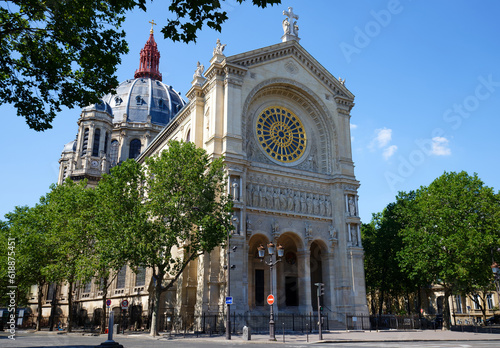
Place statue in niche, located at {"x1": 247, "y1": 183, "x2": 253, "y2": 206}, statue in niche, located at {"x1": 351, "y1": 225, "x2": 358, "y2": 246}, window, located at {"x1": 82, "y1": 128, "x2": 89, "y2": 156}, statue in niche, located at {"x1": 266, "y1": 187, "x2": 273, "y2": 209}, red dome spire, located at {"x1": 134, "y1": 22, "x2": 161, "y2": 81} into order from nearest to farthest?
statue in niche, located at {"x1": 247, "y1": 183, "x2": 253, "y2": 206}
statue in niche, located at {"x1": 266, "y1": 187, "x2": 273, "y2": 209}
statue in niche, located at {"x1": 351, "y1": 225, "x2": 358, "y2": 246}
window, located at {"x1": 82, "y1": 128, "x2": 89, "y2": 156}
red dome spire, located at {"x1": 134, "y1": 22, "x2": 161, "y2": 81}

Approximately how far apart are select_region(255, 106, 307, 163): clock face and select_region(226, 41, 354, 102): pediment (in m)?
5.01

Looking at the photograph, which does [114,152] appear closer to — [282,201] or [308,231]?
[282,201]

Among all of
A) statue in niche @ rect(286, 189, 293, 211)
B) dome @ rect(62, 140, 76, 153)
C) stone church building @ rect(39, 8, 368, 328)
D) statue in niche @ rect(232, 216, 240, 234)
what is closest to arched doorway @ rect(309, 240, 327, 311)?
stone church building @ rect(39, 8, 368, 328)

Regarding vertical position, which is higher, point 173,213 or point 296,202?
point 296,202

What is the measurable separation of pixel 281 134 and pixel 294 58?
28.0ft

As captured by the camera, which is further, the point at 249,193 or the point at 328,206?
the point at 328,206

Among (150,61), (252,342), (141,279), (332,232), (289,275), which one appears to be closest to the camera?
(252,342)

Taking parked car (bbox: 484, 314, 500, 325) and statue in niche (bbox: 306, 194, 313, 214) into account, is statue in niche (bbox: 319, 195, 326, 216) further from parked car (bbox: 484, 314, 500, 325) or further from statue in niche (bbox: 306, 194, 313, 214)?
parked car (bbox: 484, 314, 500, 325)

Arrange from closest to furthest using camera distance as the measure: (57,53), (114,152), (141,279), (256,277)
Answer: (57,53), (256,277), (141,279), (114,152)

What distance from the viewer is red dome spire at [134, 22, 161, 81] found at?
342ft

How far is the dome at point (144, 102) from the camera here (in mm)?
88000

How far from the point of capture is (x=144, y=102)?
297 ft

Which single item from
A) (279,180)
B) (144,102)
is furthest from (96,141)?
(279,180)

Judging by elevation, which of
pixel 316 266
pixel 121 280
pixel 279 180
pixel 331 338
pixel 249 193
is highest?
pixel 279 180
